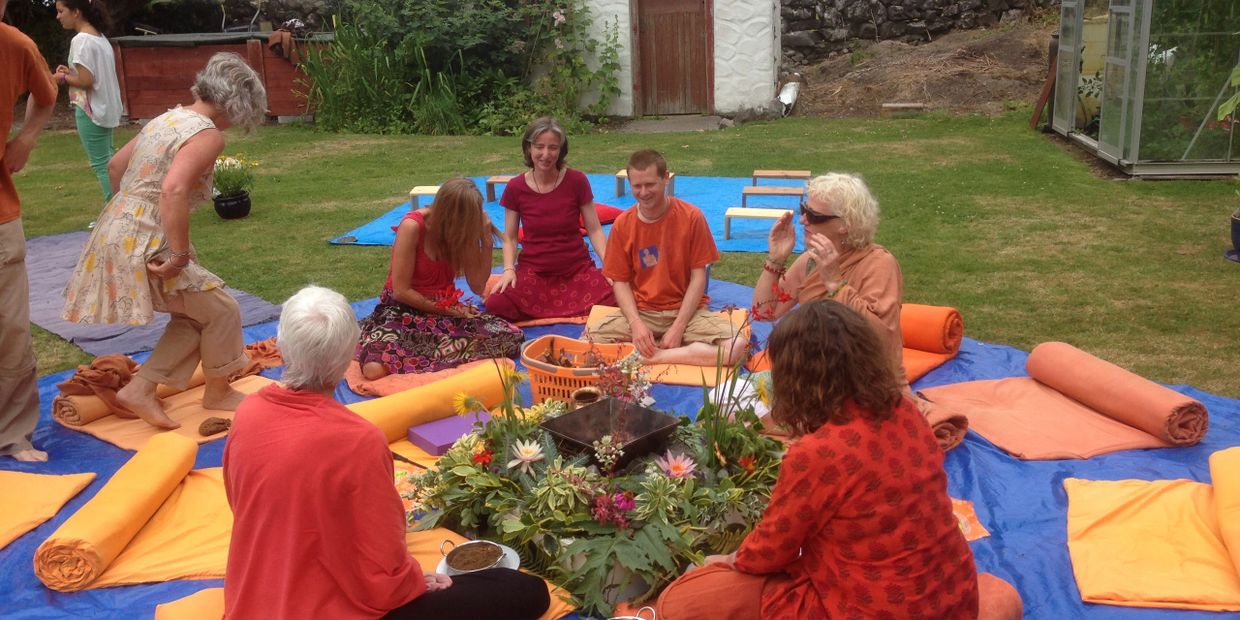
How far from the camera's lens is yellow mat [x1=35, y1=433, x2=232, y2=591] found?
338cm

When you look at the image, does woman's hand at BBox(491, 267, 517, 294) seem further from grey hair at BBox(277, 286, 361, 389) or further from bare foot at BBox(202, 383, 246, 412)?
grey hair at BBox(277, 286, 361, 389)

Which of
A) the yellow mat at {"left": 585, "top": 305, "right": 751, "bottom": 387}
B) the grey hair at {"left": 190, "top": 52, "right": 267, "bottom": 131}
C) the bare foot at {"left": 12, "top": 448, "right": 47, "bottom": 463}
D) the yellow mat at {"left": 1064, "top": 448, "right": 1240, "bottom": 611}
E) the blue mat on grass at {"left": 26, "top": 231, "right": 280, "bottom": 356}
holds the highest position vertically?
the grey hair at {"left": 190, "top": 52, "right": 267, "bottom": 131}

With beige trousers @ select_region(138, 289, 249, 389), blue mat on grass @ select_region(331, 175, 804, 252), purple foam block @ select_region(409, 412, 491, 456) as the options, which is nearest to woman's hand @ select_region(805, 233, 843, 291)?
purple foam block @ select_region(409, 412, 491, 456)

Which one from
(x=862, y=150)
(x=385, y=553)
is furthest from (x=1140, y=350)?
(x=862, y=150)

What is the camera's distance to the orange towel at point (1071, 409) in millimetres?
4148

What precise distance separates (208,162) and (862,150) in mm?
9005

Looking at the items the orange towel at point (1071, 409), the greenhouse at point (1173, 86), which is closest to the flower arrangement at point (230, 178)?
the orange towel at point (1071, 409)

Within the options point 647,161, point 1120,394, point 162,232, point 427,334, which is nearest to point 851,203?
point 647,161

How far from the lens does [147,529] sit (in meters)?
3.70

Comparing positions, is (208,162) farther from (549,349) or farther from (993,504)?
(993,504)

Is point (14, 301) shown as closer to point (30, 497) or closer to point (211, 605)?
point (30, 497)

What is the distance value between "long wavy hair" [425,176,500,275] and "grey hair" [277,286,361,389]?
2513mm

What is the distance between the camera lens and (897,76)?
15555 mm

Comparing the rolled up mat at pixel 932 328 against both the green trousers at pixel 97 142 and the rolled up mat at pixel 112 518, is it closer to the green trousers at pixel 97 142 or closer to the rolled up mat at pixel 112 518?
the rolled up mat at pixel 112 518
